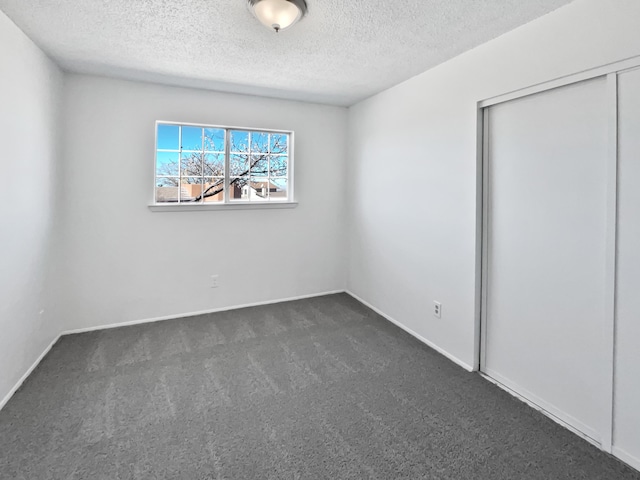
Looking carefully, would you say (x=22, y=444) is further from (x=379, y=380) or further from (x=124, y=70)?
(x=124, y=70)

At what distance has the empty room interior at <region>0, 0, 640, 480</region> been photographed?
175 cm

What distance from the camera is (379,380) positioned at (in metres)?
2.45

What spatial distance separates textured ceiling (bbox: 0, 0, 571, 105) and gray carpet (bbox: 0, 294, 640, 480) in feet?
7.75

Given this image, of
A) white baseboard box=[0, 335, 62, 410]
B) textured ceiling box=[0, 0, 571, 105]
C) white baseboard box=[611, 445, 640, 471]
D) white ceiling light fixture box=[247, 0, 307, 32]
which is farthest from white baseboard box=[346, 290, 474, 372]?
white baseboard box=[0, 335, 62, 410]

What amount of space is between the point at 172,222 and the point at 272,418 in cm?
232

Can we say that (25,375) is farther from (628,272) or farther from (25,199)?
(628,272)

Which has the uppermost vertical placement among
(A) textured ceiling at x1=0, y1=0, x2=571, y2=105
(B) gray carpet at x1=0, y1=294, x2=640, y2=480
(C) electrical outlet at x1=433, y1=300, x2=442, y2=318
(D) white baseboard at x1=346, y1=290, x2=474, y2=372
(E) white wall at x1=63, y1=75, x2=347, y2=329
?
(A) textured ceiling at x1=0, y1=0, x2=571, y2=105

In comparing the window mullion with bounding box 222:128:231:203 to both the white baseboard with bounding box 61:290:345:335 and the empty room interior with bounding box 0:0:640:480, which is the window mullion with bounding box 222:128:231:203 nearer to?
the empty room interior with bounding box 0:0:640:480

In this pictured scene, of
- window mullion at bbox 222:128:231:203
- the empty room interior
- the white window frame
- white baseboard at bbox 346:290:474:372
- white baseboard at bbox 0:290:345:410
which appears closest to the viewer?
the empty room interior

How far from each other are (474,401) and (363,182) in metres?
2.51

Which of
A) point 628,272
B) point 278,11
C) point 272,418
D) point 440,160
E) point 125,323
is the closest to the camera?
point 628,272

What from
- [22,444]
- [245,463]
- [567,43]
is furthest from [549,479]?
[22,444]

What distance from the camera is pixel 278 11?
1.87 m

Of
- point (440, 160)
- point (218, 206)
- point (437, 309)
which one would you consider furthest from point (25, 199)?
point (437, 309)
